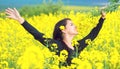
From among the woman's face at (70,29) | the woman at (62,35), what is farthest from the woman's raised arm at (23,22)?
the woman's face at (70,29)

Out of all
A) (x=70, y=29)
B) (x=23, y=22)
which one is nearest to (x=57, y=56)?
(x=70, y=29)

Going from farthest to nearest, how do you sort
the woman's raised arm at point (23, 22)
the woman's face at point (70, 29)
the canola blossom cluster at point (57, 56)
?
the woman's face at point (70, 29)
the woman's raised arm at point (23, 22)
the canola blossom cluster at point (57, 56)

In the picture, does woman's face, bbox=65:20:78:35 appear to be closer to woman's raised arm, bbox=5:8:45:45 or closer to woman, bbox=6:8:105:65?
woman, bbox=6:8:105:65

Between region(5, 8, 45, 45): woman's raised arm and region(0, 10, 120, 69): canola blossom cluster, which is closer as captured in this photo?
region(0, 10, 120, 69): canola blossom cluster

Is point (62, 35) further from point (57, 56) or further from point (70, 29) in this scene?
point (57, 56)

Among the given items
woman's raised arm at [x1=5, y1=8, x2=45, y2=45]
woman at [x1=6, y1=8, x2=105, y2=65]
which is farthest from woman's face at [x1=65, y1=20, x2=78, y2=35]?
woman's raised arm at [x1=5, y1=8, x2=45, y2=45]

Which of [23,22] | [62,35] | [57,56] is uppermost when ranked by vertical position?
[23,22]

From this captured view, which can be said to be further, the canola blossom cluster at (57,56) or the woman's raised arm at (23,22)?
the woman's raised arm at (23,22)

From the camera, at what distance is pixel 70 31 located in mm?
4879

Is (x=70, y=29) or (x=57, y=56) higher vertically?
(x=70, y=29)

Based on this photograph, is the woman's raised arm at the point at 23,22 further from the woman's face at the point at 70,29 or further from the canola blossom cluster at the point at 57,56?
the woman's face at the point at 70,29

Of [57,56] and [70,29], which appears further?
[70,29]

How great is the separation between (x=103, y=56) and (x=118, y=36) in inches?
108

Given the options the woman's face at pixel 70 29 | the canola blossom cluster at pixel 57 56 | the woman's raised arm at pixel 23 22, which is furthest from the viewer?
the woman's face at pixel 70 29
